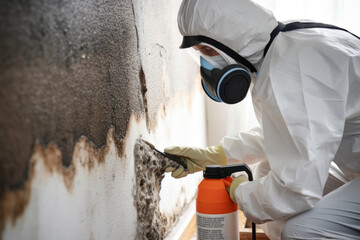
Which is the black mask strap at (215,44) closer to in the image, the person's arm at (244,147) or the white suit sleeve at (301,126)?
the white suit sleeve at (301,126)

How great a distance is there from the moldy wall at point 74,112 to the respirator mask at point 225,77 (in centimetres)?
29

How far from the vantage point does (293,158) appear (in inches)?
51.8

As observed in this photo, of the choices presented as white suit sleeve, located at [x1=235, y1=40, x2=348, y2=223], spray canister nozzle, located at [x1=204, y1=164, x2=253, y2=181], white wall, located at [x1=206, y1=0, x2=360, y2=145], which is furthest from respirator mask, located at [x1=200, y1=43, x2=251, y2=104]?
white wall, located at [x1=206, y1=0, x2=360, y2=145]

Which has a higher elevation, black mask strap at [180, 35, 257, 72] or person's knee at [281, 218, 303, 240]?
black mask strap at [180, 35, 257, 72]

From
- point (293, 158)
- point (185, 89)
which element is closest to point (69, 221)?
point (293, 158)

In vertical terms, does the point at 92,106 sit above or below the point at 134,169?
above

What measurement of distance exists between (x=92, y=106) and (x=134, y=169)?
44 centimetres

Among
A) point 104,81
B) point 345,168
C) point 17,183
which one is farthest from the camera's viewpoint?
point 345,168

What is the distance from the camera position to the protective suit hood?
4.79ft

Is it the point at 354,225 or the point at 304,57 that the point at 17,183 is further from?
the point at 354,225

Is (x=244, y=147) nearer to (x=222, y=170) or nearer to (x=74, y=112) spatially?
(x=222, y=170)

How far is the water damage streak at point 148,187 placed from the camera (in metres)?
1.46

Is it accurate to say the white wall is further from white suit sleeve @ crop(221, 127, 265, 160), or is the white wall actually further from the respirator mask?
the respirator mask

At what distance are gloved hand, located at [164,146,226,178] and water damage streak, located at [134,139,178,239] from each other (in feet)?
0.20
